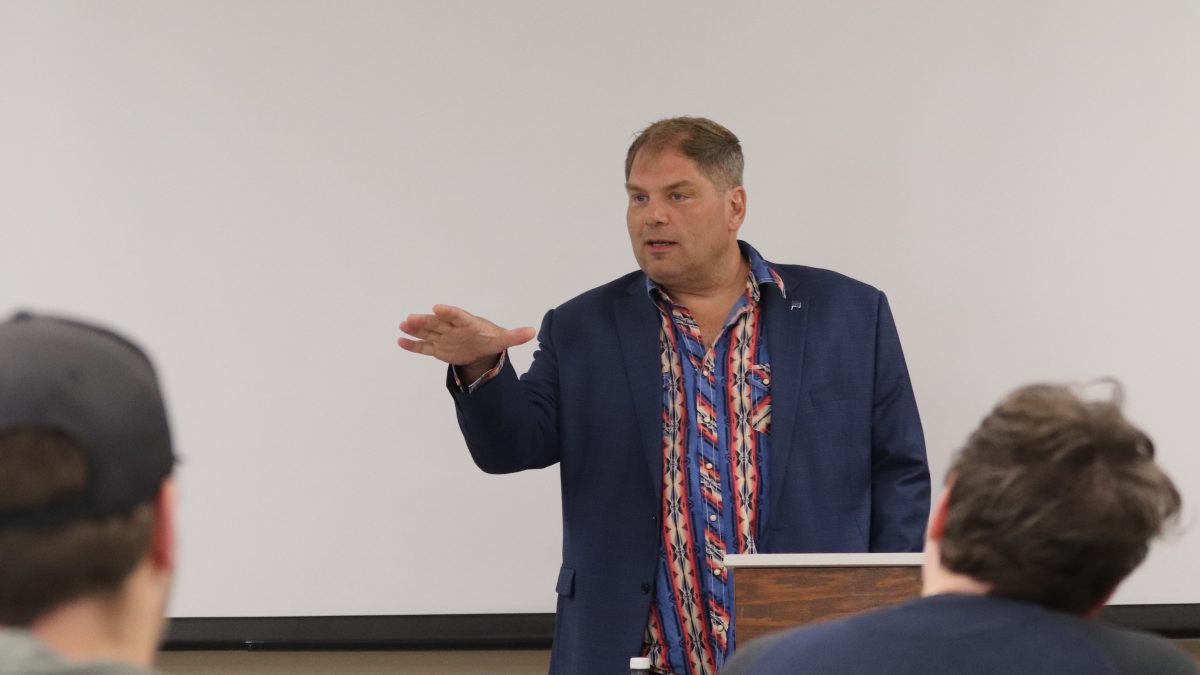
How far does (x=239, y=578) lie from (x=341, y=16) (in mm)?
1393

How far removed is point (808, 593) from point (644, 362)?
83cm

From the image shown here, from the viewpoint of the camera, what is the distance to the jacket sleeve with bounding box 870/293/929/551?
290 cm

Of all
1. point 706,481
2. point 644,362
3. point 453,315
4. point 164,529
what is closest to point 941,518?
point 164,529

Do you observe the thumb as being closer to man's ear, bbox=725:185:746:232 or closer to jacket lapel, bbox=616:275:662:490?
jacket lapel, bbox=616:275:662:490

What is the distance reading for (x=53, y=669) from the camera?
751mm

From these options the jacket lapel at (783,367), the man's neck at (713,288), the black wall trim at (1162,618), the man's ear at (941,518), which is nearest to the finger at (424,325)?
the man's neck at (713,288)

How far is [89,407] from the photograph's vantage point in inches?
32.3

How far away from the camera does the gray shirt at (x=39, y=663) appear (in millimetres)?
752

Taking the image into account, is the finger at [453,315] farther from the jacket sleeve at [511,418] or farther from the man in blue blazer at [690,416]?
the jacket sleeve at [511,418]

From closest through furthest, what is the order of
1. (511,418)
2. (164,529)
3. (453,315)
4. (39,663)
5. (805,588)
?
(39,663), (164,529), (805,588), (453,315), (511,418)

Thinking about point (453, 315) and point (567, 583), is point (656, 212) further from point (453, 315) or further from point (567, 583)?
point (567, 583)

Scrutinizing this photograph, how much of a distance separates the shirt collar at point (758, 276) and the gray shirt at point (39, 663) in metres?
2.32

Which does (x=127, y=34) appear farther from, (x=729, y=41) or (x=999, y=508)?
(x=999, y=508)

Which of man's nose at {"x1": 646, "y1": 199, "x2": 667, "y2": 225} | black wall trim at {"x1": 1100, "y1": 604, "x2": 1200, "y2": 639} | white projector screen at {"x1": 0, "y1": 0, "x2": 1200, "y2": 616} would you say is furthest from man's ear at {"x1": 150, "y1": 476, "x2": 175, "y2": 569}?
black wall trim at {"x1": 1100, "y1": 604, "x2": 1200, "y2": 639}
